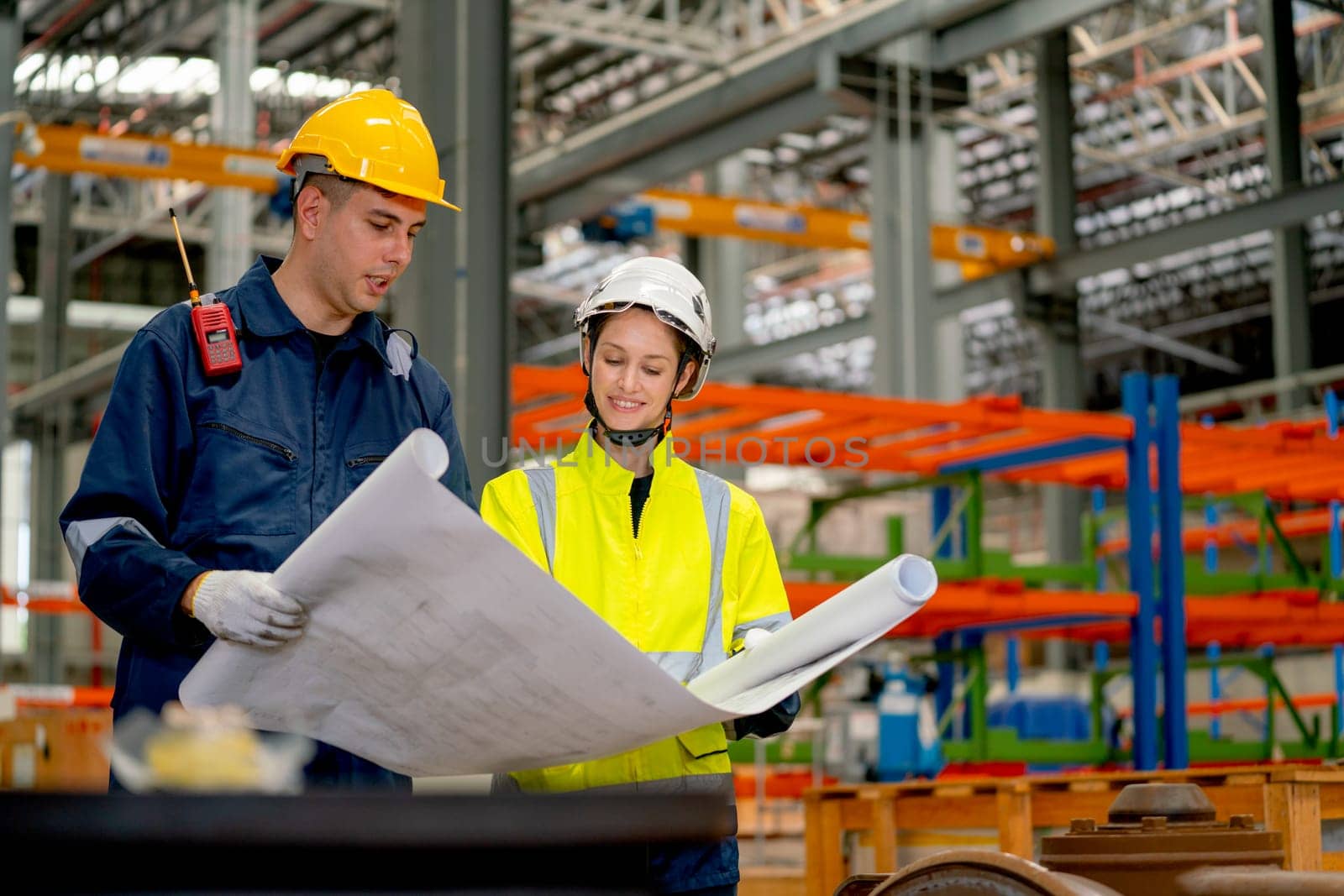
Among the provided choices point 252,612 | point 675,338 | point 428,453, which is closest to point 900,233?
point 675,338

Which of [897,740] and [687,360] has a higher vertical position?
[687,360]

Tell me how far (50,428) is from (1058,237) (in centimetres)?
1530

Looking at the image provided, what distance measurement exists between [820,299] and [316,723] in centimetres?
2505

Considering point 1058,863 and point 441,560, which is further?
point 1058,863

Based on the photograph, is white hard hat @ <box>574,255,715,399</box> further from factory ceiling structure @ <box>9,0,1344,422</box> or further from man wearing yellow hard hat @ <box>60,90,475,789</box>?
factory ceiling structure @ <box>9,0,1344,422</box>

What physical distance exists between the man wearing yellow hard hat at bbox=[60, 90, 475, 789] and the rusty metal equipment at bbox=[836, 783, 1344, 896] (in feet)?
2.41

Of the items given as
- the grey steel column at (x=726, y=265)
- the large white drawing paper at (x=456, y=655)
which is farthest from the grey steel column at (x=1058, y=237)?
the large white drawing paper at (x=456, y=655)

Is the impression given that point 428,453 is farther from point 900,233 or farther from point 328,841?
point 900,233

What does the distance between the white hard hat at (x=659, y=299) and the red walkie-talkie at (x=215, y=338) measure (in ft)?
1.60

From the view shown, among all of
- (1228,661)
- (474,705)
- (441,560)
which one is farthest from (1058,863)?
(1228,661)

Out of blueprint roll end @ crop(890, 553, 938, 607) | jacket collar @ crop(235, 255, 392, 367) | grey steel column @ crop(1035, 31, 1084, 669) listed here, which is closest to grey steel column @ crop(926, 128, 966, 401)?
grey steel column @ crop(1035, 31, 1084, 669)

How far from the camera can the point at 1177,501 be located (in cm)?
913

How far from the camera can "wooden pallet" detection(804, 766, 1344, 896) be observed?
15.1 feet

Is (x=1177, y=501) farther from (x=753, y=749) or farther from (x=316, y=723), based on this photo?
(x=316, y=723)
